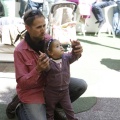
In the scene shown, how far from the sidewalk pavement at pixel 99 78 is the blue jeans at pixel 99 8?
119 centimetres

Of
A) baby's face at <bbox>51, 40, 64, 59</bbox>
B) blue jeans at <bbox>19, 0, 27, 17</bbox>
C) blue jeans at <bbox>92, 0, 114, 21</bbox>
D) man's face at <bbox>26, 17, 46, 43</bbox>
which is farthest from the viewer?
blue jeans at <bbox>92, 0, 114, 21</bbox>

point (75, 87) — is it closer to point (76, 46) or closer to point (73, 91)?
point (73, 91)

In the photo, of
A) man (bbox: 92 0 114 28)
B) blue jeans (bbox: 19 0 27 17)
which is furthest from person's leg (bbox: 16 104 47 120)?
man (bbox: 92 0 114 28)

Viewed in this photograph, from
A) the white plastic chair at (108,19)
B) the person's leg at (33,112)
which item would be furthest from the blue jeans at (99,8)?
the person's leg at (33,112)

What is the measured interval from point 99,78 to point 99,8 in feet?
12.2

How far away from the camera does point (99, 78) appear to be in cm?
443

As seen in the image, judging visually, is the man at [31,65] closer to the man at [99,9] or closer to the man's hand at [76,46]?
the man's hand at [76,46]

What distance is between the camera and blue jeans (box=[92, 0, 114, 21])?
7.72 m

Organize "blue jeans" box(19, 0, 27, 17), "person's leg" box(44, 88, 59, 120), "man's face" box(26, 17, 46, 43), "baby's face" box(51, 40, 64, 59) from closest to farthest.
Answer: "baby's face" box(51, 40, 64, 59) < "man's face" box(26, 17, 46, 43) < "person's leg" box(44, 88, 59, 120) < "blue jeans" box(19, 0, 27, 17)

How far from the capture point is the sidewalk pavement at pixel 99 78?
130 inches

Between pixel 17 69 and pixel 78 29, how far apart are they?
18.8 feet

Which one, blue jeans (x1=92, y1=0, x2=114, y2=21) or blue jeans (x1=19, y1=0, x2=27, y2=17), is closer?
blue jeans (x1=19, y1=0, x2=27, y2=17)

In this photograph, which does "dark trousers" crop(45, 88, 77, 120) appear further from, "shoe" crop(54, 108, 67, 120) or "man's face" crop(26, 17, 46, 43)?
"man's face" crop(26, 17, 46, 43)

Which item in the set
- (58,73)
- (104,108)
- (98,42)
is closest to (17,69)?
(58,73)
